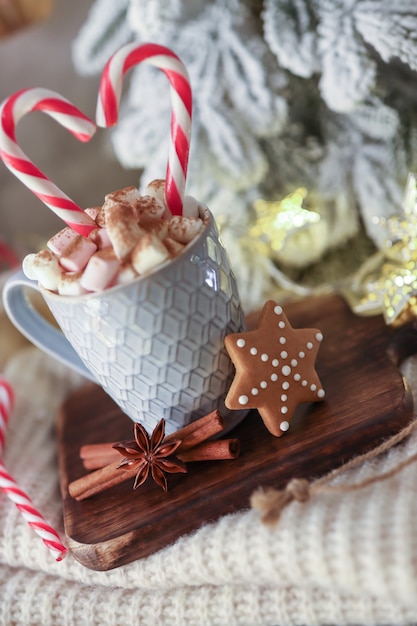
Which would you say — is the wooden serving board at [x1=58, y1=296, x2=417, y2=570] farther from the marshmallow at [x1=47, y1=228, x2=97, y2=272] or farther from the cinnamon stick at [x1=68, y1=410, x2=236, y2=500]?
the marshmallow at [x1=47, y1=228, x2=97, y2=272]

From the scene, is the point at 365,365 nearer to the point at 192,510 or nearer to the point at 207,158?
the point at 192,510

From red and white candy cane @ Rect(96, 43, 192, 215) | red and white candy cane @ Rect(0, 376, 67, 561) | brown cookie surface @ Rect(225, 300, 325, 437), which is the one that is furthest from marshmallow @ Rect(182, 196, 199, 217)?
red and white candy cane @ Rect(0, 376, 67, 561)

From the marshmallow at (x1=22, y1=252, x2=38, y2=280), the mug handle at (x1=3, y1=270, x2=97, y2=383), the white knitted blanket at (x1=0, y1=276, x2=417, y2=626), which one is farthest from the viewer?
the mug handle at (x1=3, y1=270, x2=97, y2=383)

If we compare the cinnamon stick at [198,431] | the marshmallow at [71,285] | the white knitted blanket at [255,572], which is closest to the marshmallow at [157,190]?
the marshmallow at [71,285]

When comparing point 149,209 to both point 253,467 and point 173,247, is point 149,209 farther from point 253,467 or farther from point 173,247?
point 253,467

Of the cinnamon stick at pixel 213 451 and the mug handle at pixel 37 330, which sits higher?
the mug handle at pixel 37 330

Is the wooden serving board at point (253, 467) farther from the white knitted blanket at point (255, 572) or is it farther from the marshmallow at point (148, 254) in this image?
the marshmallow at point (148, 254)

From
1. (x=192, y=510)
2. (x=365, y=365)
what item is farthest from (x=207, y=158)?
(x=192, y=510)
